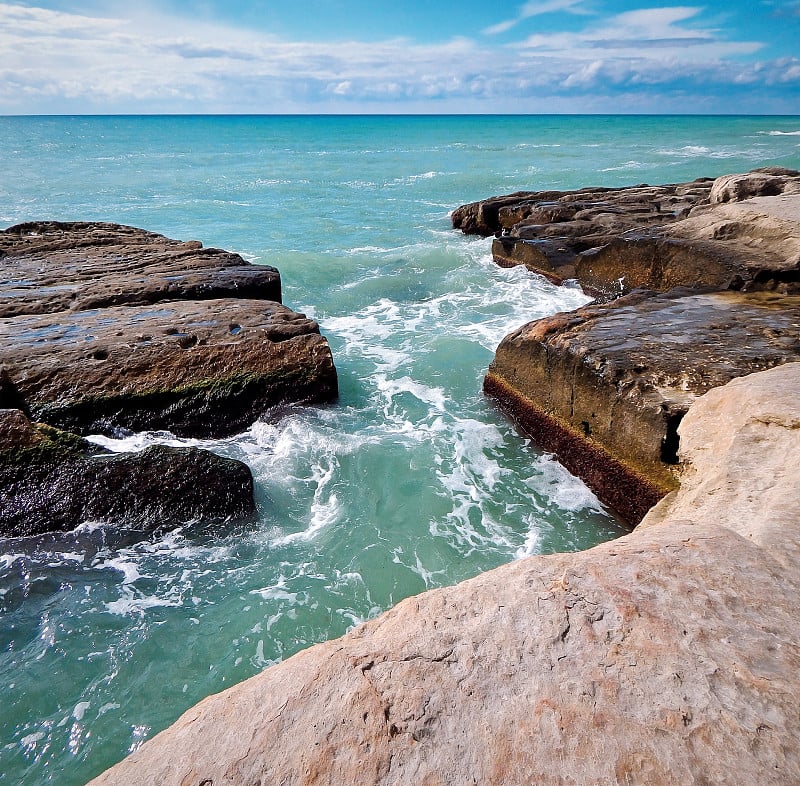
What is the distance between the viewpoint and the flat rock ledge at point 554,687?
1767 mm

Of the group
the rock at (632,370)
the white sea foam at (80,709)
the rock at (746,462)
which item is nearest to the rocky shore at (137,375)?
the white sea foam at (80,709)

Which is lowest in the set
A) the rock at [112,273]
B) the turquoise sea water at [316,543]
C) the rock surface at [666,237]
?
the turquoise sea water at [316,543]

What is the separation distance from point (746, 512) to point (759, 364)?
2.40m

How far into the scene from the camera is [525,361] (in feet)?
20.1

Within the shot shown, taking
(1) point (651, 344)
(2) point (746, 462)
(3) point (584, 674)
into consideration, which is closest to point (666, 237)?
(1) point (651, 344)

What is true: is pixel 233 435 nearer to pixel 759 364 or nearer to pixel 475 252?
pixel 759 364

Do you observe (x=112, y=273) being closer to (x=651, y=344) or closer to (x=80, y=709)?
(x=80, y=709)

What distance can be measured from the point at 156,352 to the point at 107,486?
1.92m

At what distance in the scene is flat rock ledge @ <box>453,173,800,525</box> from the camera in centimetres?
475

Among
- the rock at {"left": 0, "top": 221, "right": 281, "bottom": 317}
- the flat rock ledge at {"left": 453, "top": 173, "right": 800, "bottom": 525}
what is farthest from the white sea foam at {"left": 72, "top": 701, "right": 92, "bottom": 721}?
the rock at {"left": 0, "top": 221, "right": 281, "bottom": 317}

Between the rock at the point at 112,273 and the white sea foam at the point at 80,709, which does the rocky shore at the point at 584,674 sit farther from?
the rock at the point at 112,273

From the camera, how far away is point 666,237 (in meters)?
8.84

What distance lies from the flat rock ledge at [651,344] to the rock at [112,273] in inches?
167

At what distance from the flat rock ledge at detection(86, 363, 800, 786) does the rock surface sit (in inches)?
232
